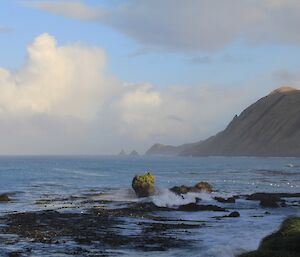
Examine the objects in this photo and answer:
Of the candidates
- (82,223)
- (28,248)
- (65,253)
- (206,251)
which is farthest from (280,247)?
(82,223)

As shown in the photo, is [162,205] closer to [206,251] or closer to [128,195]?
[128,195]

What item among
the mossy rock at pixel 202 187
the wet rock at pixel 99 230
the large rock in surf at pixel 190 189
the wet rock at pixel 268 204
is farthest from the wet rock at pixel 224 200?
the wet rock at pixel 99 230

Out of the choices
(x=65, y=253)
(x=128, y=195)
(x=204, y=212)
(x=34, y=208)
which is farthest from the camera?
(x=128, y=195)

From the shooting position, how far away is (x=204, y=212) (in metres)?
49.7

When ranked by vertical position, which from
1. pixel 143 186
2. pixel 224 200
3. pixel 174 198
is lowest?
pixel 224 200

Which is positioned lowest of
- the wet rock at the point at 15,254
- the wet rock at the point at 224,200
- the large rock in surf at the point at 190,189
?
the wet rock at the point at 224,200

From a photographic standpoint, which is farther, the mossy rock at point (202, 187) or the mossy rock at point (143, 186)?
the mossy rock at point (202, 187)

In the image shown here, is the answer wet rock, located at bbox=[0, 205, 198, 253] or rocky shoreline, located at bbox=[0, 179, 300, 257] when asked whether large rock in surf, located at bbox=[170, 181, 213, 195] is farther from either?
wet rock, located at bbox=[0, 205, 198, 253]

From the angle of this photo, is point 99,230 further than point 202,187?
No

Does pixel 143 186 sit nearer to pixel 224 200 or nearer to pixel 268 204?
pixel 224 200

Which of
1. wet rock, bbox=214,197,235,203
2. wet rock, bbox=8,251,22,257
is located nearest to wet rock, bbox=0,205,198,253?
wet rock, bbox=8,251,22,257

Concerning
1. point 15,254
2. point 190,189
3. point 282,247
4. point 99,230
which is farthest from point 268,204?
point 15,254

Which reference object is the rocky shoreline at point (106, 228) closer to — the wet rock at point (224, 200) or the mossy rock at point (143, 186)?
the wet rock at point (224, 200)

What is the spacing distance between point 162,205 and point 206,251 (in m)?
26.3
